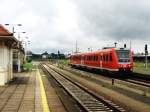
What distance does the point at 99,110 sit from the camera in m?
16.5

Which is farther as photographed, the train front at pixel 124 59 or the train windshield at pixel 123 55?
the train windshield at pixel 123 55

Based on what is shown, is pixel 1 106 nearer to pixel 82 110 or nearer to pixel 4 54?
pixel 82 110

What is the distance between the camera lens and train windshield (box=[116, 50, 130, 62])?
41.8m

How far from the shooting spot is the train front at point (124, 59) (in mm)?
41438

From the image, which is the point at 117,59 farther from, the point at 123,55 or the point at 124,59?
the point at 123,55

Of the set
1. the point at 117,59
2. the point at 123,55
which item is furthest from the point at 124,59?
the point at 117,59

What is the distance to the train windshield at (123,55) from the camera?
41812 millimetres

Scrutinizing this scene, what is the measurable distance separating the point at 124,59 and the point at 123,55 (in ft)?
1.42

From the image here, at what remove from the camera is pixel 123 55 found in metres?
Answer: 42.3

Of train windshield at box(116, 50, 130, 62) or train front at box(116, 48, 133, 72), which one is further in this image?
train windshield at box(116, 50, 130, 62)

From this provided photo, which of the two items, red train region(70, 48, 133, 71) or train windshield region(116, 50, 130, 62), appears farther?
train windshield region(116, 50, 130, 62)

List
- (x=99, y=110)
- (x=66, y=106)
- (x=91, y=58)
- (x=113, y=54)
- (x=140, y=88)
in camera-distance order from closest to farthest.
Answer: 1. (x=99, y=110)
2. (x=66, y=106)
3. (x=140, y=88)
4. (x=113, y=54)
5. (x=91, y=58)

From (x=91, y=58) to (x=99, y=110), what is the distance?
40035 mm

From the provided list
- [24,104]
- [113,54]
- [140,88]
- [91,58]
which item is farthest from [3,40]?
[91,58]
